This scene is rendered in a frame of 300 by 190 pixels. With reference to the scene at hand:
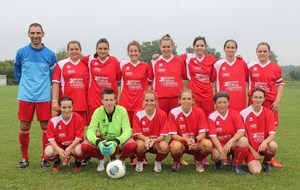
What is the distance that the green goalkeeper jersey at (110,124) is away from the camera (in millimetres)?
5039

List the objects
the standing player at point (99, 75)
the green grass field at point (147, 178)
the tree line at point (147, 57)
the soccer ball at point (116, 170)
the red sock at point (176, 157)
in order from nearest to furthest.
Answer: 1. the green grass field at point (147, 178)
2. the soccer ball at point (116, 170)
3. the red sock at point (176, 157)
4. the standing player at point (99, 75)
5. the tree line at point (147, 57)

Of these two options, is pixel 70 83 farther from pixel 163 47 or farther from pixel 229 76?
pixel 229 76

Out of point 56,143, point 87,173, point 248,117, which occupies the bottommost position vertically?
point 87,173

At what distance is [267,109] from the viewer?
17.3ft

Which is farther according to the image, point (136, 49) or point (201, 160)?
point (136, 49)

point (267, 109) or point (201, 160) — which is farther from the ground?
point (267, 109)

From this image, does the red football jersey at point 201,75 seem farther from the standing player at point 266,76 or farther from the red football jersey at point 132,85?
the red football jersey at point 132,85

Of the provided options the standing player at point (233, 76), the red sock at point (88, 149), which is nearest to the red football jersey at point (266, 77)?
the standing player at point (233, 76)

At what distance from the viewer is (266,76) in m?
5.54

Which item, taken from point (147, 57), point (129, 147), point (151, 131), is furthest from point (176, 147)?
point (147, 57)

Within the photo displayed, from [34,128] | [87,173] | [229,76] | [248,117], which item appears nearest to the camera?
[87,173]

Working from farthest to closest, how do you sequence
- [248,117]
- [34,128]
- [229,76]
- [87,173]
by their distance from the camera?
[34,128]
[229,76]
[248,117]
[87,173]

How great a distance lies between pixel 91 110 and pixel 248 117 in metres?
2.41

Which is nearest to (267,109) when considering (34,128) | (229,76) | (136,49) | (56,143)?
(229,76)
